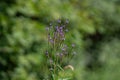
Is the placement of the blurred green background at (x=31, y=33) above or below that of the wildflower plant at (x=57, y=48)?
below

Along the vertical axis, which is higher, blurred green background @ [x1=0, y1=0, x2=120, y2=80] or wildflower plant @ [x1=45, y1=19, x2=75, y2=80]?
wildflower plant @ [x1=45, y1=19, x2=75, y2=80]

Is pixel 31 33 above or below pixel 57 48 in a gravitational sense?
below

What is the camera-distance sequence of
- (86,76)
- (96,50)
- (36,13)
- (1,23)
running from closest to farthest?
1. (1,23)
2. (36,13)
3. (86,76)
4. (96,50)

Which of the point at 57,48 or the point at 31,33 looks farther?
the point at 31,33

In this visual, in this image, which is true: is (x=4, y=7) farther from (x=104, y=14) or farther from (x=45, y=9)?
(x=104, y=14)

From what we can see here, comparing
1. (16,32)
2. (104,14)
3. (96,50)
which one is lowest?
(96,50)

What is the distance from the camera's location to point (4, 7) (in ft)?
19.8

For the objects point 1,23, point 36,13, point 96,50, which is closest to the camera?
point 1,23

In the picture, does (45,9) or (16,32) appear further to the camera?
(45,9)

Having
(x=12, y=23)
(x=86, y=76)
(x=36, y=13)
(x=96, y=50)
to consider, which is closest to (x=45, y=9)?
(x=36, y=13)

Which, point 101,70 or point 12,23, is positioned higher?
point 12,23

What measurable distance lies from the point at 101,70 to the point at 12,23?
250 centimetres

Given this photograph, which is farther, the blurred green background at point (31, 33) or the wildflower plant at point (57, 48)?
the blurred green background at point (31, 33)

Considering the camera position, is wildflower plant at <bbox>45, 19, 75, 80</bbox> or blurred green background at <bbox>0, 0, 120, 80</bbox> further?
blurred green background at <bbox>0, 0, 120, 80</bbox>
